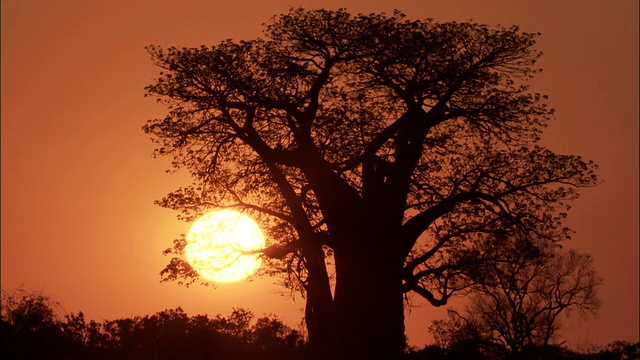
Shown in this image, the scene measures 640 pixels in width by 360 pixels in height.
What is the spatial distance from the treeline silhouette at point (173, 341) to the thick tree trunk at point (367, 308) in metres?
1.18

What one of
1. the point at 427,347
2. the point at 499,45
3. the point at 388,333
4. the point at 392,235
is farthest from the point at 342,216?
the point at 499,45

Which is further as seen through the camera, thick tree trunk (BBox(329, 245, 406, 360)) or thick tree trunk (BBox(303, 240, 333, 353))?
thick tree trunk (BBox(303, 240, 333, 353))

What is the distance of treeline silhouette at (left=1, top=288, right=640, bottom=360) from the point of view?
18.1 meters

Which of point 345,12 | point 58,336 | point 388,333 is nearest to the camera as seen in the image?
point 58,336

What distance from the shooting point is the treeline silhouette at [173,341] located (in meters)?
18.1

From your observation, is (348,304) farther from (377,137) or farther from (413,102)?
(413,102)

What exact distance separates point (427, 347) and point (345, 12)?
1013cm

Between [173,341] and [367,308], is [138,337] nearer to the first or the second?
[173,341]

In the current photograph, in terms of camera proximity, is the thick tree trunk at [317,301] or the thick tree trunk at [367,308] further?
the thick tree trunk at [317,301]

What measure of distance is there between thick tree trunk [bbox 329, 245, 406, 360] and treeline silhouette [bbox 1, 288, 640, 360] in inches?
46.3

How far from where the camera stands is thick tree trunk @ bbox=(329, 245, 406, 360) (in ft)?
65.8

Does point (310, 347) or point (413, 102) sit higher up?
point (413, 102)

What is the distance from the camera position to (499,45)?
76.6 feet

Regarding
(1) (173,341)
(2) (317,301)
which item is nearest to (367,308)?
(2) (317,301)
